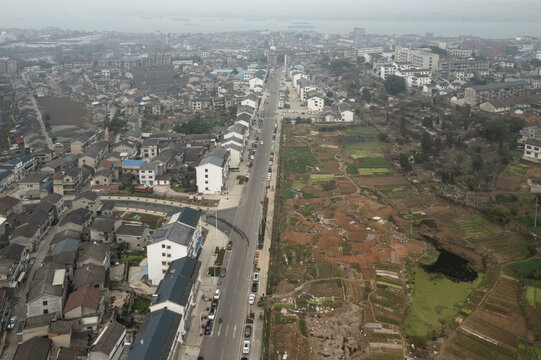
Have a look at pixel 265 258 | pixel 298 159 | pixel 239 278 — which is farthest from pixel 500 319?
pixel 298 159

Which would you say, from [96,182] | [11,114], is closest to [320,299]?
[96,182]

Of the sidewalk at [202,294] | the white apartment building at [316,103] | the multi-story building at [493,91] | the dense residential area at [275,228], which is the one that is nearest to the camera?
the sidewalk at [202,294]

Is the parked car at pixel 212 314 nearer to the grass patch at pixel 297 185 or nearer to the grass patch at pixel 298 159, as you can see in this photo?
the grass patch at pixel 297 185

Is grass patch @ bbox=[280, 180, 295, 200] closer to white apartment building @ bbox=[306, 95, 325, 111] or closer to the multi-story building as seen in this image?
white apartment building @ bbox=[306, 95, 325, 111]

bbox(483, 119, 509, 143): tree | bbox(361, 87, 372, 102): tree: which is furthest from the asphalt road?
bbox(361, 87, 372, 102): tree

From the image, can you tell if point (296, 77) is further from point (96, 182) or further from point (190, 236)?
point (190, 236)

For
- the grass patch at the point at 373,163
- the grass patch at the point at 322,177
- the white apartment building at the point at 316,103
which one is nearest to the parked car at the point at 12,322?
the grass patch at the point at 322,177
